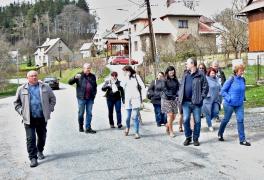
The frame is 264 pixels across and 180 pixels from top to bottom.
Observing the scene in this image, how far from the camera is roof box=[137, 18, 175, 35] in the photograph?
55.3m

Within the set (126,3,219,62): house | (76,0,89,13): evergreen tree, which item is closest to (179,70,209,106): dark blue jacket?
(126,3,219,62): house

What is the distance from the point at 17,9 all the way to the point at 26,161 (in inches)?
5530

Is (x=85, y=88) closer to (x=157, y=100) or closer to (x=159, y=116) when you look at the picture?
(x=157, y=100)

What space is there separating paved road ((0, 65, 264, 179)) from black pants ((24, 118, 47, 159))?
0.94 feet

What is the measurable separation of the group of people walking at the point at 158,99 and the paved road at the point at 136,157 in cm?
35

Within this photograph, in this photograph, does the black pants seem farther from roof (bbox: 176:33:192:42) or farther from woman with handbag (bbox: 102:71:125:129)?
roof (bbox: 176:33:192:42)

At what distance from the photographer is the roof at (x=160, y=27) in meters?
55.3

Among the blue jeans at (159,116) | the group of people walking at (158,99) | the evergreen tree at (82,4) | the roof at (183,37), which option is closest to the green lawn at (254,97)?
the blue jeans at (159,116)

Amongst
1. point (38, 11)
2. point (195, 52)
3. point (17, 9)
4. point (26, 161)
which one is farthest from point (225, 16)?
point (17, 9)

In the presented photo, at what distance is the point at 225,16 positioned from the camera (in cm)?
4350

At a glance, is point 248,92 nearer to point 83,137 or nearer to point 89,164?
point 83,137

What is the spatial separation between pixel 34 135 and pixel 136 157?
2087 millimetres

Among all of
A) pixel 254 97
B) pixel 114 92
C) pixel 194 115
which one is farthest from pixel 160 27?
pixel 194 115

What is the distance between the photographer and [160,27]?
56.1 metres
